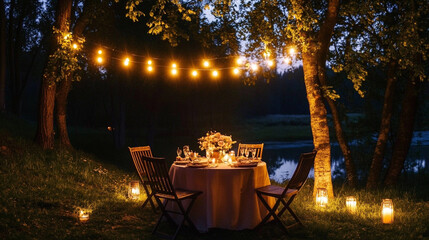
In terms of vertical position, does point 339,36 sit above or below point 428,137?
above

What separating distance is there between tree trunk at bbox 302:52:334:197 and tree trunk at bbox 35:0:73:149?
5.97 m

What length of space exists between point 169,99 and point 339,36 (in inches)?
541

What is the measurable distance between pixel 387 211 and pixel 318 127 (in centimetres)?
210

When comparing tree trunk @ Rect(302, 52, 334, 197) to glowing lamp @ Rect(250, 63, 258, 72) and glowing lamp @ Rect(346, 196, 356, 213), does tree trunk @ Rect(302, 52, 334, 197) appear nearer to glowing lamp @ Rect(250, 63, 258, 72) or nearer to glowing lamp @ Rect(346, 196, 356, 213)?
glowing lamp @ Rect(346, 196, 356, 213)

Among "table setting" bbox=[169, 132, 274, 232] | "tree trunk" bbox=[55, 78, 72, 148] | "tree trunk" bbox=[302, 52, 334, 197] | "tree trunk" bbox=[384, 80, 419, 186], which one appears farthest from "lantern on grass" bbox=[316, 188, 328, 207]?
"tree trunk" bbox=[55, 78, 72, 148]

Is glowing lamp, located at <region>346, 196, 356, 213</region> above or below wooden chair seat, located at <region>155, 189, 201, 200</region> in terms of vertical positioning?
below

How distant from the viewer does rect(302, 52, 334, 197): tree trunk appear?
681 cm

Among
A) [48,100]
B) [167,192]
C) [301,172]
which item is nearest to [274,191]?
[301,172]

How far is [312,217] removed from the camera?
18.6ft

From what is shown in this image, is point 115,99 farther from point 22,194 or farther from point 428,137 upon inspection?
point 428,137

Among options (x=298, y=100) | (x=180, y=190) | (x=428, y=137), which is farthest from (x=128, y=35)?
(x=298, y=100)

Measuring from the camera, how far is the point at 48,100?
925 cm

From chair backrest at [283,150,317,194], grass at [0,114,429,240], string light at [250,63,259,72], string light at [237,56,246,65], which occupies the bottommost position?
grass at [0,114,429,240]

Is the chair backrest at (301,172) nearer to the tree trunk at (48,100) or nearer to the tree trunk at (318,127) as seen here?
the tree trunk at (318,127)
